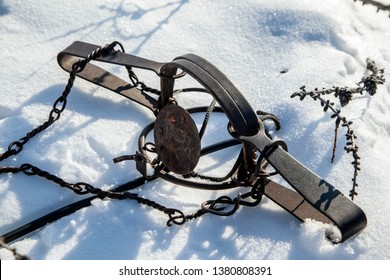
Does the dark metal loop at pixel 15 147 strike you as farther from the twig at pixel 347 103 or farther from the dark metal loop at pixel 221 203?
the twig at pixel 347 103

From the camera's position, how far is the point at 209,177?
242 centimetres

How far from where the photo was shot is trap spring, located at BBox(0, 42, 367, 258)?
2.11 metres

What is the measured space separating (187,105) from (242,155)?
74cm

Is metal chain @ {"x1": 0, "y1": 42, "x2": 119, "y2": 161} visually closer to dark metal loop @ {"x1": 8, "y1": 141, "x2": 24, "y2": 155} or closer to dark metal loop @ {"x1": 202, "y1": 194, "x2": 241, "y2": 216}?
dark metal loop @ {"x1": 8, "y1": 141, "x2": 24, "y2": 155}

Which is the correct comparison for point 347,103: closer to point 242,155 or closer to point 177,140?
point 242,155

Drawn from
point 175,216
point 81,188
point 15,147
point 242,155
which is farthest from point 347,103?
point 15,147

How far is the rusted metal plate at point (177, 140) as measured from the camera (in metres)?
2.18

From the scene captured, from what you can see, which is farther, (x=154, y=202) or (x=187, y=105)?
(x=187, y=105)

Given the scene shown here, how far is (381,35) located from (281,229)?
170 centimetres

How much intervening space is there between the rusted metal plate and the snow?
19 centimetres

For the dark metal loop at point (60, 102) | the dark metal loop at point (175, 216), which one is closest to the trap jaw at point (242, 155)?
the dark metal loop at point (175, 216)

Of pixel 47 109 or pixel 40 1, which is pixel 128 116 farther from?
pixel 40 1

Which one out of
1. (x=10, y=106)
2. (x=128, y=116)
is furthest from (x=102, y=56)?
(x=10, y=106)
